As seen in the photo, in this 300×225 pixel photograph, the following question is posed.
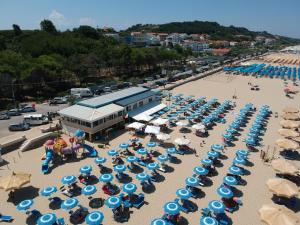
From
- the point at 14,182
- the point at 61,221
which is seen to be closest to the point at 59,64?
the point at 14,182

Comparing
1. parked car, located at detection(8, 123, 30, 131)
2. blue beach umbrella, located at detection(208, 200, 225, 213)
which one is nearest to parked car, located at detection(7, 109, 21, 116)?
parked car, located at detection(8, 123, 30, 131)

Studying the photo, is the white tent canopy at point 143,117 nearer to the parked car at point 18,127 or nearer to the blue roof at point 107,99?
the blue roof at point 107,99

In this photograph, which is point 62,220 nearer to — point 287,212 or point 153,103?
point 287,212


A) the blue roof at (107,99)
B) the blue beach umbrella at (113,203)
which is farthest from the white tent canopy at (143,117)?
the blue beach umbrella at (113,203)

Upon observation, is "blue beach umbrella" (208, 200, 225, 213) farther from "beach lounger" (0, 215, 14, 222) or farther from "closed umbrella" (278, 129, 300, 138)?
"closed umbrella" (278, 129, 300, 138)

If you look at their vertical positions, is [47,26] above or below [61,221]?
above

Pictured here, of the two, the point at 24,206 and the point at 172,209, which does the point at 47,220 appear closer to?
the point at 24,206

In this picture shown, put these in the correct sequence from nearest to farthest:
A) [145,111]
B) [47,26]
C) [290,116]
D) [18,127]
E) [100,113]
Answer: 1. [100,113]
2. [18,127]
3. [290,116]
4. [145,111]
5. [47,26]
